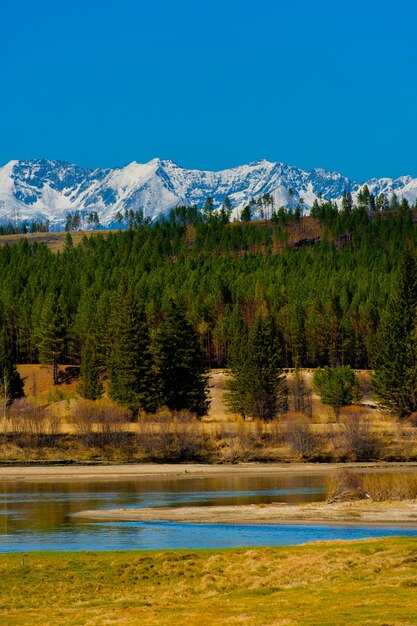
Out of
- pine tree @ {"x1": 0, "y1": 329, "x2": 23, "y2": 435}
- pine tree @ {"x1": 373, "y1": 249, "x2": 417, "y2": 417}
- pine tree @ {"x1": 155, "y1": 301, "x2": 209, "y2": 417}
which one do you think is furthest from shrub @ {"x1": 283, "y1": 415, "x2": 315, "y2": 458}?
pine tree @ {"x1": 0, "y1": 329, "x2": 23, "y2": 435}

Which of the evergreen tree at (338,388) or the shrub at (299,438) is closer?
the shrub at (299,438)

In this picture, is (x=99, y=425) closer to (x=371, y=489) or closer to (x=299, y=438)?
(x=299, y=438)

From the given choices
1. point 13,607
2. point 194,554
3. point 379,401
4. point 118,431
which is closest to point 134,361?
point 118,431

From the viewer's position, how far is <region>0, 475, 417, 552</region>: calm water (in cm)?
4616

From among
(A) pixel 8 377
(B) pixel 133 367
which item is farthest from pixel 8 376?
(B) pixel 133 367

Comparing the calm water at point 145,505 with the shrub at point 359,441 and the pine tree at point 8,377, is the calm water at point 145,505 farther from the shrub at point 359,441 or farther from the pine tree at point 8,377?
the pine tree at point 8,377

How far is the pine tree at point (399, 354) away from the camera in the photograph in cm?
11756

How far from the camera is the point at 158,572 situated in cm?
3606

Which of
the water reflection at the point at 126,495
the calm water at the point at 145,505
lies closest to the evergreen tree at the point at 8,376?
the water reflection at the point at 126,495

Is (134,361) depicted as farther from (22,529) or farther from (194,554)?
(194,554)

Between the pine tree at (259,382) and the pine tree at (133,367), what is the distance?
1035 centimetres

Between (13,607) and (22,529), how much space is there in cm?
2043

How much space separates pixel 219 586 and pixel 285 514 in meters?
20.8

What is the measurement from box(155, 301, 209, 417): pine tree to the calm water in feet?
97.2
